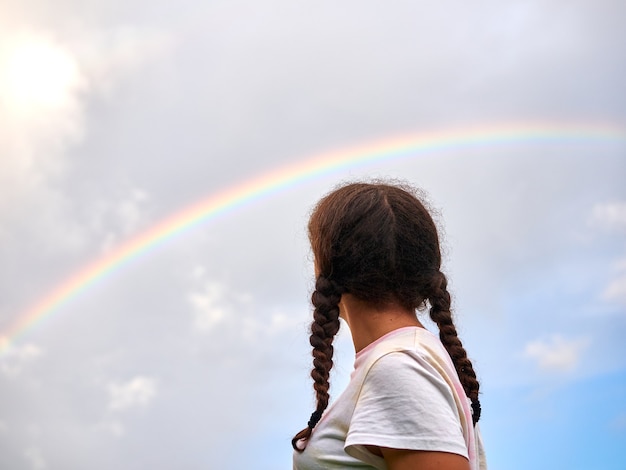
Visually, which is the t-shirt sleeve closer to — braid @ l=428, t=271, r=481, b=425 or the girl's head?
the girl's head

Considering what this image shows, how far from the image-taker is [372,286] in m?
2.56

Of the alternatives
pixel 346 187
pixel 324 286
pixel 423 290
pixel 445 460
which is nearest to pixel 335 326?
pixel 324 286

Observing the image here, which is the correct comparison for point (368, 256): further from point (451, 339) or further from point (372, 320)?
point (451, 339)

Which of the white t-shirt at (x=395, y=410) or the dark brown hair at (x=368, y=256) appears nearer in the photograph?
the white t-shirt at (x=395, y=410)

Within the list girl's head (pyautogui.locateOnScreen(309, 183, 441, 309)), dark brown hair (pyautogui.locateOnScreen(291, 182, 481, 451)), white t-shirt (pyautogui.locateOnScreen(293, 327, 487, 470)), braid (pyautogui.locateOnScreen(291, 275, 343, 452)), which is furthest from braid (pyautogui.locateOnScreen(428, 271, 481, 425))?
braid (pyautogui.locateOnScreen(291, 275, 343, 452))

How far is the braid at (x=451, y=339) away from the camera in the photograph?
2775mm

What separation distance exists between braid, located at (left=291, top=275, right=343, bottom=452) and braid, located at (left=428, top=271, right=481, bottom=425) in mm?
373

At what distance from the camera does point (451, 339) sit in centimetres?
292

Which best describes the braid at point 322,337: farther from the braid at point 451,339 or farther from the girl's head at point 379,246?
the braid at point 451,339

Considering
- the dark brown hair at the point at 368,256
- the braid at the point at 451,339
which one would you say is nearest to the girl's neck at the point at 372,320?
the dark brown hair at the point at 368,256

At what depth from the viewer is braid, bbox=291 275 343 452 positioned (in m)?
2.63

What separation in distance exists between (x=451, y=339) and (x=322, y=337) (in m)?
0.54

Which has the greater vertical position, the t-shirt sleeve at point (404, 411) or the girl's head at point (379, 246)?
the girl's head at point (379, 246)

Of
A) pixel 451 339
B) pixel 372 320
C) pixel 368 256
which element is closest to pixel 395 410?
pixel 372 320
